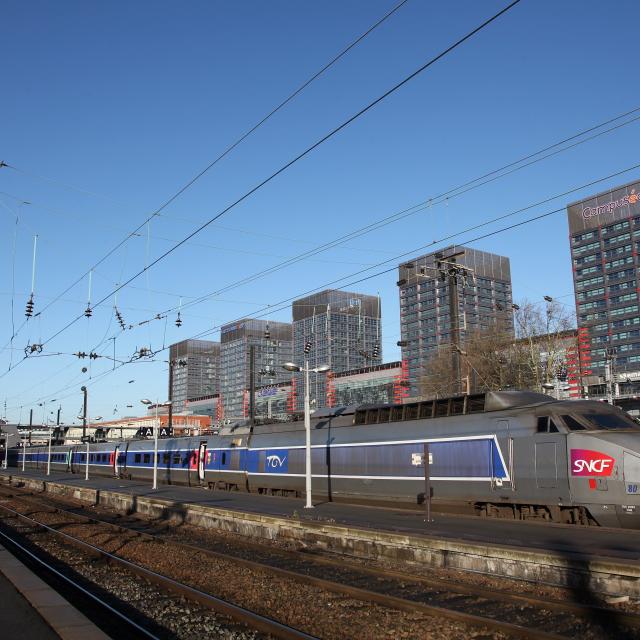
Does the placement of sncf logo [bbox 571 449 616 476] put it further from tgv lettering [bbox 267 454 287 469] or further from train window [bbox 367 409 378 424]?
tgv lettering [bbox 267 454 287 469]

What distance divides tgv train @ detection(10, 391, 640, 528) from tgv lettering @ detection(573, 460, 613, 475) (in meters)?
0.03

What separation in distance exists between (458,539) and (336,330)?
155980mm

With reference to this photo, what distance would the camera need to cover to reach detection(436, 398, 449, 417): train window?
2259 centimetres

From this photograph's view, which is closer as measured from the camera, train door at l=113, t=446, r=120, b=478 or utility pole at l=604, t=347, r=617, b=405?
utility pole at l=604, t=347, r=617, b=405

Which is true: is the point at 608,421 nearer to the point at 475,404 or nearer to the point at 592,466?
the point at 592,466

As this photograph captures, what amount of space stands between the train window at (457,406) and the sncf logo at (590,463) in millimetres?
4996

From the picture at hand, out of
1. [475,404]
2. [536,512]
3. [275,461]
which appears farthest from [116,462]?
[536,512]

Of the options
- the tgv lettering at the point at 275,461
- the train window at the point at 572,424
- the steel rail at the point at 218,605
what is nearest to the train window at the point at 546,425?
the train window at the point at 572,424

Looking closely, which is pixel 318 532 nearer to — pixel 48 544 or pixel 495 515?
pixel 495 515

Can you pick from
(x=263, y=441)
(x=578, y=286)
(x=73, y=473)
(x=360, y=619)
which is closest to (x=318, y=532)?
(x=360, y=619)

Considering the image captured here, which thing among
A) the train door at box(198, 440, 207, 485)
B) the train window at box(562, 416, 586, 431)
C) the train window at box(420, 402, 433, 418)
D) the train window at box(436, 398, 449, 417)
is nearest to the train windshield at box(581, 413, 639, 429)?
the train window at box(562, 416, 586, 431)

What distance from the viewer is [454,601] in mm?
11000

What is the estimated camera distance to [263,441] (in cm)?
3319

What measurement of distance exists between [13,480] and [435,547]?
55491 mm
